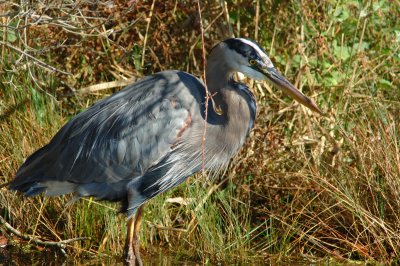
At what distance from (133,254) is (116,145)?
0.71 meters

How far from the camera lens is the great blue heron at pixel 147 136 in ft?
17.2

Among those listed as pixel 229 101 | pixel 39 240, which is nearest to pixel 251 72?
pixel 229 101

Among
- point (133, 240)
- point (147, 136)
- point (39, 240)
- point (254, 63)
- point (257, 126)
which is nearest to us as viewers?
point (147, 136)

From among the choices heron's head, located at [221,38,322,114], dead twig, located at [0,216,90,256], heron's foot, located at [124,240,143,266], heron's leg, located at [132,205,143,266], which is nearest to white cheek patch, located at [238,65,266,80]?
heron's head, located at [221,38,322,114]

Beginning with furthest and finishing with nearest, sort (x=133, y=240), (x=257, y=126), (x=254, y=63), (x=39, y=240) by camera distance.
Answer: (x=257, y=126) → (x=39, y=240) → (x=133, y=240) → (x=254, y=63)

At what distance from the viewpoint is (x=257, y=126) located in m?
6.23

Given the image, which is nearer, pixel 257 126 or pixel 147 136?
pixel 147 136

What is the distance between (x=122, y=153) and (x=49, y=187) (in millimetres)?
509

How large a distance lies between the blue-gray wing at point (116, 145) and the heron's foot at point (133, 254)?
0.33 metres

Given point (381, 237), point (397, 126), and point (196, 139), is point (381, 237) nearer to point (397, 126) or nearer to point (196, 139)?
point (397, 126)

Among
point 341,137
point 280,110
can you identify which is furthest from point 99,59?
point 341,137

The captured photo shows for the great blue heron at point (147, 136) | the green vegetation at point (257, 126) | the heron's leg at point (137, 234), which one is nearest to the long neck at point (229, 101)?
the great blue heron at point (147, 136)

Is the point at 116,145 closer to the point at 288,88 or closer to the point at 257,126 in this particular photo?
the point at 288,88

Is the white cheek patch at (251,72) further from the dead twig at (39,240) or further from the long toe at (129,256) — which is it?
the dead twig at (39,240)
